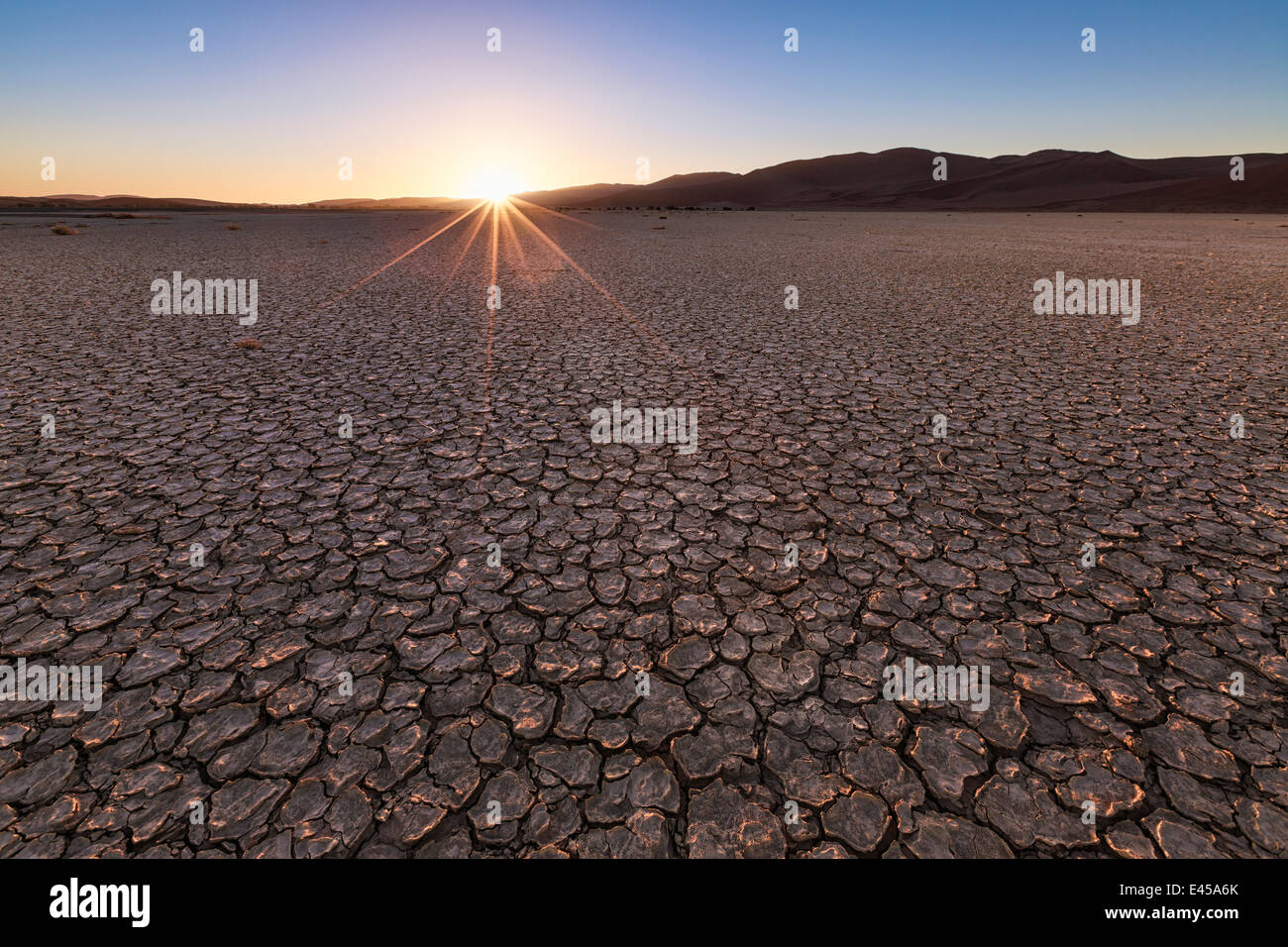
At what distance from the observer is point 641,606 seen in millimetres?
3000

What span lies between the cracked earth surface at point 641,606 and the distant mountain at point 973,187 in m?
73.5

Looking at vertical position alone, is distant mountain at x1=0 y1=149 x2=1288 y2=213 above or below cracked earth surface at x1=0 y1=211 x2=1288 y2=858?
above

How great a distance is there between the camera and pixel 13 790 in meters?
1.99

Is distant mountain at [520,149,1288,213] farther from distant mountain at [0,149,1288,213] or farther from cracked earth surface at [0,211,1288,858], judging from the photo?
cracked earth surface at [0,211,1288,858]

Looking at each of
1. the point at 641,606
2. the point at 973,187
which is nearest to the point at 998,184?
the point at 973,187

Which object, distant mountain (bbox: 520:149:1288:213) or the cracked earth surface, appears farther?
distant mountain (bbox: 520:149:1288:213)

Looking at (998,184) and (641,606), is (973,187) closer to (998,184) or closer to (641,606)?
(998,184)

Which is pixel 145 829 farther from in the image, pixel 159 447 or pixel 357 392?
pixel 357 392

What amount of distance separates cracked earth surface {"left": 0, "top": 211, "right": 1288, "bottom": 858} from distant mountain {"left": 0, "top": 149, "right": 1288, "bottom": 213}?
73.5 m

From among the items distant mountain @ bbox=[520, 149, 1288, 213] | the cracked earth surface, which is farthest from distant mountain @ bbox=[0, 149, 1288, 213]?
the cracked earth surface

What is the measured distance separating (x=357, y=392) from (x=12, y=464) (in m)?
2.56

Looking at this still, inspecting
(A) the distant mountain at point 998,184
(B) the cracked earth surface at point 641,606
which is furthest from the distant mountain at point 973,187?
(B) the cracked earth surface at point 641,606

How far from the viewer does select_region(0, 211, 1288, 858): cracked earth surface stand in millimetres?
1990
